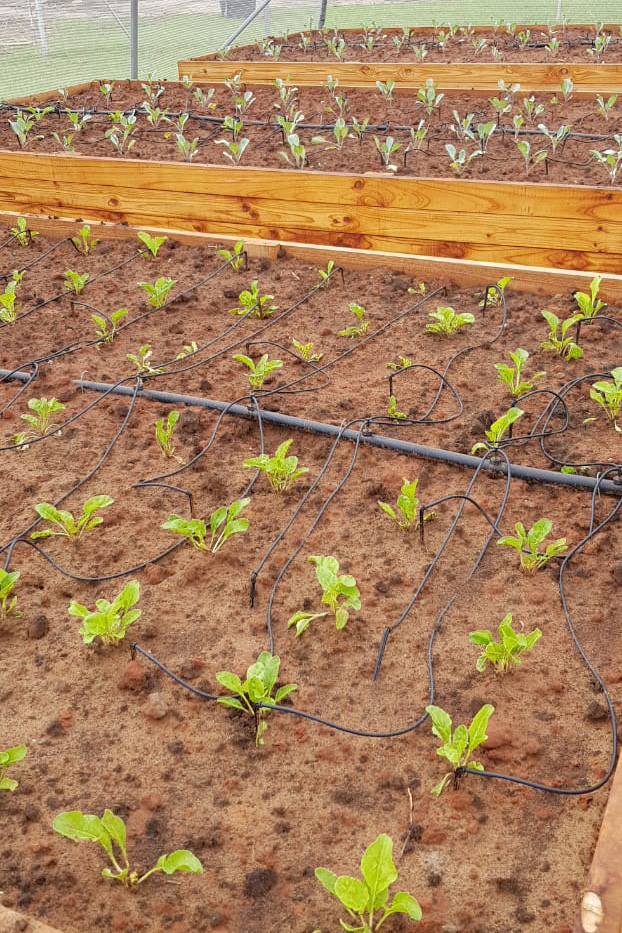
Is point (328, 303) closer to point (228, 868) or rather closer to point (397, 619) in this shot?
point (397, 619)

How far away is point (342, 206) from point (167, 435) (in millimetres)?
2478

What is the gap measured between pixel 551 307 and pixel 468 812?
8.56 ft

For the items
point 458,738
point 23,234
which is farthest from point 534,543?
point 23,234

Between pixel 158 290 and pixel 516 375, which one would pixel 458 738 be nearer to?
pixel 516 375

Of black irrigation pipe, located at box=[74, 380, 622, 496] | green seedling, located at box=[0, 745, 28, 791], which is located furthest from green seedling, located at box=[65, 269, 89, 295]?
green seedling, located at box=[0, 745, 28, 791]

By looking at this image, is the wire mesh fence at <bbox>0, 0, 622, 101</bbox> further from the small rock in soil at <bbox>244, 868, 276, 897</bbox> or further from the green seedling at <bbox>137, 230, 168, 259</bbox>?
the small rock in soil at <bbox>244, 868, 276, 897</bbox>

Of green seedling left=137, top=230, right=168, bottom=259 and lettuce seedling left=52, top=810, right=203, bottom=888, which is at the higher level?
green seedling left=137, top=230, right=168, bottom=259

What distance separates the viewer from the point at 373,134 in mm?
6242

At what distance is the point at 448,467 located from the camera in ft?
8.86

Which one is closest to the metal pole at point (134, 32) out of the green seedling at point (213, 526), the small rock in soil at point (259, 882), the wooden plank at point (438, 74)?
the wooden plank at point (438, 74)

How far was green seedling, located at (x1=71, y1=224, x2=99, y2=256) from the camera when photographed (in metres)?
4.55

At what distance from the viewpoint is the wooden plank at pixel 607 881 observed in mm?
1296

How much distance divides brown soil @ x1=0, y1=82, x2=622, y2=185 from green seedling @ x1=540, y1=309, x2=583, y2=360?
1879 millimetres

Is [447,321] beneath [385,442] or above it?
above
